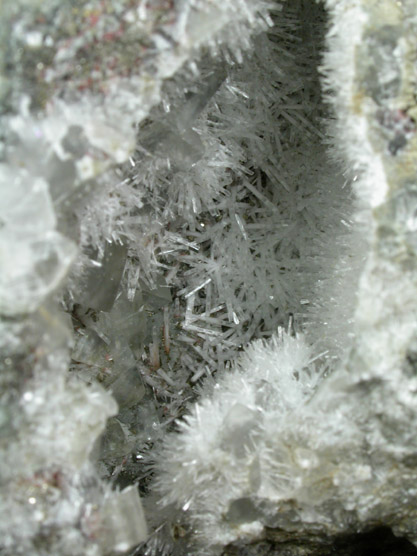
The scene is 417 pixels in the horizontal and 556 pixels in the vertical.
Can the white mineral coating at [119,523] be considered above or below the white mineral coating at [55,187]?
below

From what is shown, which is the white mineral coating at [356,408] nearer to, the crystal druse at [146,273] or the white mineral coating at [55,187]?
the crystal druse at [146,273]

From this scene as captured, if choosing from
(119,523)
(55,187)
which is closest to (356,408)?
(119,523)

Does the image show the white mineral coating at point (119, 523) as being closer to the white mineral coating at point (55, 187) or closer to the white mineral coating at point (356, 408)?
the white mineral coating at point (55, 187)

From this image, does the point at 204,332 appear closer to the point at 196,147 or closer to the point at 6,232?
the point at 196,147

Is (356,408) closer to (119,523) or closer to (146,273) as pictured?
(119,523)

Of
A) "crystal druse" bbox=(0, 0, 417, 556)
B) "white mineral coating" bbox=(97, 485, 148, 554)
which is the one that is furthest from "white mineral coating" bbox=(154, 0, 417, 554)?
"white mineral coating" bbox=(97, 485, 148, 554)

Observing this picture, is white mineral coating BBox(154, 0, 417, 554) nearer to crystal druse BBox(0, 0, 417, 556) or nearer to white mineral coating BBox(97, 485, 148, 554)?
crystal druse BBox(0, 0, 417, 556)

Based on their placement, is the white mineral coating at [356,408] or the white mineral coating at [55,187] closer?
the white mineral coating at [55,187]

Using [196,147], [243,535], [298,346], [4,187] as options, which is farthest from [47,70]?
[243,535]

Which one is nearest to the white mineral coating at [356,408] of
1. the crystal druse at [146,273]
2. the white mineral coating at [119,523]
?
the crystal druse at [146,273]
